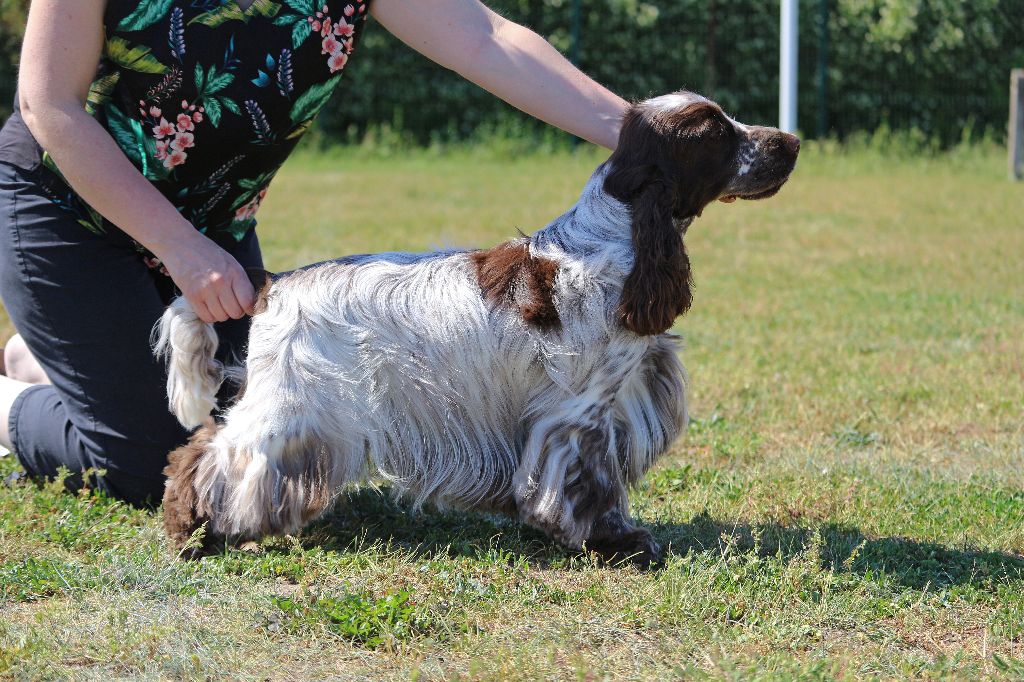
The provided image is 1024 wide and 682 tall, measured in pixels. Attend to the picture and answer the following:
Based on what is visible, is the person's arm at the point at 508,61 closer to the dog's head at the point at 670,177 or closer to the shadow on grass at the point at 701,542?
the dog's head at the point at 670,177

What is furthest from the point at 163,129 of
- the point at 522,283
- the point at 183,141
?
the point at 522,283

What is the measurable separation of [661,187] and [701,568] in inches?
40.3

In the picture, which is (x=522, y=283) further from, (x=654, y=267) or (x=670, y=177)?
(x=670, y=177)

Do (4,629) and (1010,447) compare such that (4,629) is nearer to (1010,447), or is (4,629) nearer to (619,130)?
(619,130)

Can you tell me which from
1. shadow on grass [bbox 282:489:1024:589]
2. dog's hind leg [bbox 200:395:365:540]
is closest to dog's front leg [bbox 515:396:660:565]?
shadow on grass [bbox 282:489:1024:589]

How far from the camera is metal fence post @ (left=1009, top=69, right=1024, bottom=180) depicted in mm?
12211

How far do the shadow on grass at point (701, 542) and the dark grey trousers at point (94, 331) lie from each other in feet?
2.04

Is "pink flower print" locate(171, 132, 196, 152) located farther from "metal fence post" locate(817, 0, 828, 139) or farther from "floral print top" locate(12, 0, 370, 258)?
"metal fence post" locate(817, 0, 828, 139)

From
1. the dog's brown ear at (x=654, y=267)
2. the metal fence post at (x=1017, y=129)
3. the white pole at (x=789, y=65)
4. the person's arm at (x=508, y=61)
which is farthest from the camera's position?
the white pole at (x=789, y=65)

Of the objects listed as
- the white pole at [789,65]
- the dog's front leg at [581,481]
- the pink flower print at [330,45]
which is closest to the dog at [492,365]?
the dog's front leg at [581,481]

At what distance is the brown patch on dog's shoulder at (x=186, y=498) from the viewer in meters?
3.41

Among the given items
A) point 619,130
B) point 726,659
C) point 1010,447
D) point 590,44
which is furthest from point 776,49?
point 726,659

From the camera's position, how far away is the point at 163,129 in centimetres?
349

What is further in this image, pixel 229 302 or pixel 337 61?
pixel 337 61
